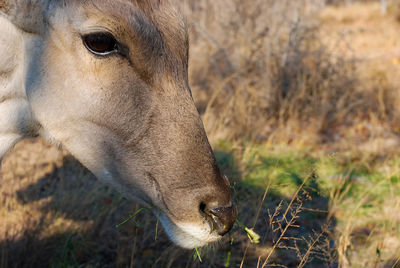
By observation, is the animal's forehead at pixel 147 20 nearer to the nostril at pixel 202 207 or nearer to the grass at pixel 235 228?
the nostril at pixel 202 207

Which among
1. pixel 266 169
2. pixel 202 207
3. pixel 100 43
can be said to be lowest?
pixel 266 169

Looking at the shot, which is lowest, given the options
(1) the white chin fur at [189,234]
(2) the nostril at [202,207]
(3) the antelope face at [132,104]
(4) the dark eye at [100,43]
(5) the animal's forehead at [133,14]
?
(1) the white chin fur at [189,234]

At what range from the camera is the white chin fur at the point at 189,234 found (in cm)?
220

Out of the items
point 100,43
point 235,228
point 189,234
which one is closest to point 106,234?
point 235,228

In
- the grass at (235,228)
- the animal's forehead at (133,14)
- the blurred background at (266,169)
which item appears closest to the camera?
the animal's forehead at (133,14)

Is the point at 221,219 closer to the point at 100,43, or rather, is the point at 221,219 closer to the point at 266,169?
the point at 100,43

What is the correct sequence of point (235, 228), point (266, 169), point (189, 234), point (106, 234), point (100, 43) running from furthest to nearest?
1. point (266, 169)
2. point (106, 234)
3. point (235, 228)
4. point (189, 234)
5. point (100, 43)

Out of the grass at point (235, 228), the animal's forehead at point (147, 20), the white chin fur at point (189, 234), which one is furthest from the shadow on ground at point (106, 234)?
the animal's forehead at point (147, 20)

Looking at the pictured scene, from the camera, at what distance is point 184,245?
229 centimetres

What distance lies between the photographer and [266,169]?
215 inches

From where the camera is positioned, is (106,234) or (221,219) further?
(106,234)

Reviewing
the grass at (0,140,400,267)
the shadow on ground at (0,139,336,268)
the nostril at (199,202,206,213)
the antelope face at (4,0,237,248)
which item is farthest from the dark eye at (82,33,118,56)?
the shadow on ground at (0,139,336,268)

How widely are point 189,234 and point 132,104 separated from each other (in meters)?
0.67

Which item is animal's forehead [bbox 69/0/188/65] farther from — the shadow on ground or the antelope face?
the shadow on ground
